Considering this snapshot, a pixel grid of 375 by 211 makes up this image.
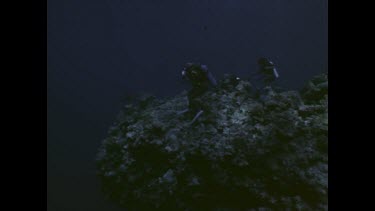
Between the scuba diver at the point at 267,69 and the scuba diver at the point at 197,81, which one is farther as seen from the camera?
the scuba diver at the point at 267,69

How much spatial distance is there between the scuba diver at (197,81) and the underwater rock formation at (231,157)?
0.59ft

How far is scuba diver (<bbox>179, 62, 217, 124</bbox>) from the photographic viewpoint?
19.0ft

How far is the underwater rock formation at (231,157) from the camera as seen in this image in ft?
14.5

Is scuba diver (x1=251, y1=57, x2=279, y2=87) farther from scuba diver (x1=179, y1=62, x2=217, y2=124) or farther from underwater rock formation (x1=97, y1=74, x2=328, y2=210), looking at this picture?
scuba diver (x1=179, y1=62, x2=217, y2=124)

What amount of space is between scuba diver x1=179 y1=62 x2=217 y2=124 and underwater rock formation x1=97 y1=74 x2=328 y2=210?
0.18 meters

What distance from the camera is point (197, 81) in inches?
237

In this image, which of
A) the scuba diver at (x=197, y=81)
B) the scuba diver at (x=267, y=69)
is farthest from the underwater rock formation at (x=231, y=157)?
the scuba diver at (x=267, y=69)

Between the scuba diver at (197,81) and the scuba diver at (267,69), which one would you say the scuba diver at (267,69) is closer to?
the scuba diver at (267,69)

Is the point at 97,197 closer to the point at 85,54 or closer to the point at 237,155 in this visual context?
the point at 237,155

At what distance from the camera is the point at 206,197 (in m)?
4.79

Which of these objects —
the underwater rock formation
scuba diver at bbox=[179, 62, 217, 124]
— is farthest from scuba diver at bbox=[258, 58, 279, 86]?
scuba diver at bbox=[179, 62, 217, 124]

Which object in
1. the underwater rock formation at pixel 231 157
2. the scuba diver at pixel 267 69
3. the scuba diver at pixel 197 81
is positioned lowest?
the underwater rock formation at pixel 231 157
